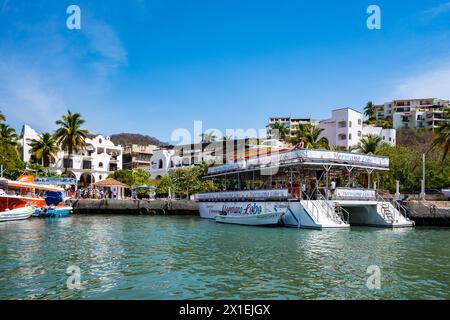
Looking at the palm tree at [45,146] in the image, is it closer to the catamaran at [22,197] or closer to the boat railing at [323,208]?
the catamaran at [22,197]

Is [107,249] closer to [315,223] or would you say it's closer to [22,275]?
[22,275]

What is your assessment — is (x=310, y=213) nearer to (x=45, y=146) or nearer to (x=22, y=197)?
(x=22, y=197)

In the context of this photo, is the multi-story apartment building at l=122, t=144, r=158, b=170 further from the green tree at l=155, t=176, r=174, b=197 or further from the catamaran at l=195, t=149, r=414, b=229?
the catamaran at l=195, t=149, r=414, b=229

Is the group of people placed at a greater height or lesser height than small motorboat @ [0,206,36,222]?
greater

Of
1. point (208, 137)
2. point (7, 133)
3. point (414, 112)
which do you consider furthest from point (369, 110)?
point (7, 133)

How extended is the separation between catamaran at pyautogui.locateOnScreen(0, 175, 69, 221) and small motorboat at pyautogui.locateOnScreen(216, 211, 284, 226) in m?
19.0

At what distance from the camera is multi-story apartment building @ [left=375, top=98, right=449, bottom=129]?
360 feet

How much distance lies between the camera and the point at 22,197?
4028cm

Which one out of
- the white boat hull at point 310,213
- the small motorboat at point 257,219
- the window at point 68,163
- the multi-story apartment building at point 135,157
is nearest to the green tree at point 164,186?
the window at point 68,163

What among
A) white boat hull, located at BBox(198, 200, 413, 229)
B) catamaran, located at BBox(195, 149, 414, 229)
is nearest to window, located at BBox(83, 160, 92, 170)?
white boat hull, located at BBox(198, 200, 413, 229)

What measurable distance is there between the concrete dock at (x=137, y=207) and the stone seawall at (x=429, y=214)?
25.0 metres

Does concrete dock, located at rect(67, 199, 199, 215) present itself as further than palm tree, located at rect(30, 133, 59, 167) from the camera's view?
No
